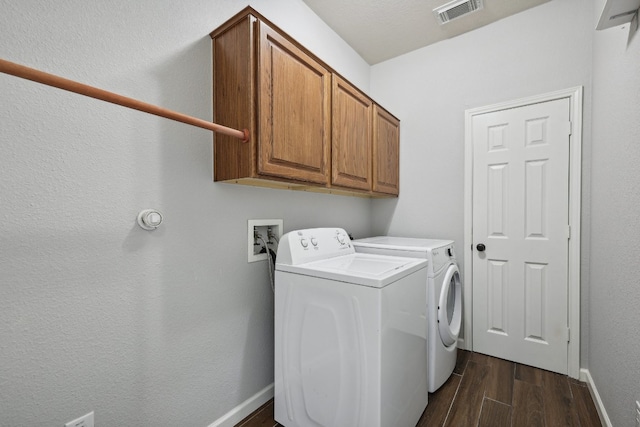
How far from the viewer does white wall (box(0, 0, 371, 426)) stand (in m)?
0.90

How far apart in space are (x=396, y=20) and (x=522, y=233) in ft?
6.44

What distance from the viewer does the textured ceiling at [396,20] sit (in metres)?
2.08

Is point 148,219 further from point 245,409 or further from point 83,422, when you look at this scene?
point 245,409

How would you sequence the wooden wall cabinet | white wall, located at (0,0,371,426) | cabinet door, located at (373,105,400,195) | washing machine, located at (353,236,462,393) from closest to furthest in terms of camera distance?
white wall, located at (0,0,371,426), the wooden wall cabinet, washing machine, located at (353,236,462,393), cabinet door, located at (373,105,400,195)

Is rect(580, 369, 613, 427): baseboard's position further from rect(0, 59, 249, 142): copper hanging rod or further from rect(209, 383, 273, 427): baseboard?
rect(0, 59, 249, 142): copper hanging rod

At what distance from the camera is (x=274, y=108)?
1.33m

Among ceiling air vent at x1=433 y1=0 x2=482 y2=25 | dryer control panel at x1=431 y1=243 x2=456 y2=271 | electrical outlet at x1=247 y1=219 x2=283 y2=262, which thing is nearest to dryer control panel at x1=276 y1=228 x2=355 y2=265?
electrical outlet at x1=247 y1=219 x2=283 y2=262

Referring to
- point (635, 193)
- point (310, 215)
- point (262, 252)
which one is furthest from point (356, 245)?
point (635, 193)

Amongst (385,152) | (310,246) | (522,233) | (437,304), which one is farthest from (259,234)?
(522,233)

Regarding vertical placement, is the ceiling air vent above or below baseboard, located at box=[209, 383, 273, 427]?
above

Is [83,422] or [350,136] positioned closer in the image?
[83,422]

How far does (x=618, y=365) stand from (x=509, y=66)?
211cm

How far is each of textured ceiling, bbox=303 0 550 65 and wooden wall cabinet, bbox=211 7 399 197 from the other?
0.79 m

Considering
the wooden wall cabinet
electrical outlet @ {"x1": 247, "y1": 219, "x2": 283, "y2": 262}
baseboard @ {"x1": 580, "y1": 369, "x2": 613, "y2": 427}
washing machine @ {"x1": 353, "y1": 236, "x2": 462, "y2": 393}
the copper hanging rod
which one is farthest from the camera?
washing machine @ {"x1": 353, "y1": 236, "x2": 462, "y2": 393}
